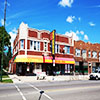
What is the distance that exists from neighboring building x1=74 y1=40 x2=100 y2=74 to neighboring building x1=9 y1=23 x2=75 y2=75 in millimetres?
2382

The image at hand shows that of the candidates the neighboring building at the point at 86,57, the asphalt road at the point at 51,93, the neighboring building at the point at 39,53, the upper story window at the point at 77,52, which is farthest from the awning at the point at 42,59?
the asphalt road at the point at 51,93

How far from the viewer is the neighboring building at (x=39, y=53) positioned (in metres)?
25.9

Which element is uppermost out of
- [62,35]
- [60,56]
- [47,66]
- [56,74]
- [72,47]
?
[62,35]

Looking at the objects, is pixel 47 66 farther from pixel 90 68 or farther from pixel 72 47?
pixel 90 68

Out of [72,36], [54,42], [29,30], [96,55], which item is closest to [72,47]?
[72,36]

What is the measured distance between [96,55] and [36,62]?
18867mm

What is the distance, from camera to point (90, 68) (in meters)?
34.5

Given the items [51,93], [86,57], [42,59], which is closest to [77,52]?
[86,57]

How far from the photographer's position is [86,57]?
33.8 m

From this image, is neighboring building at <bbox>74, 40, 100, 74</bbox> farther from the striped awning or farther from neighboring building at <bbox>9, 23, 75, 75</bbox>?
the striped awning

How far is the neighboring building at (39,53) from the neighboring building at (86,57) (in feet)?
7.81

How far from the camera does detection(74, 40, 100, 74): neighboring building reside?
32.4 meters

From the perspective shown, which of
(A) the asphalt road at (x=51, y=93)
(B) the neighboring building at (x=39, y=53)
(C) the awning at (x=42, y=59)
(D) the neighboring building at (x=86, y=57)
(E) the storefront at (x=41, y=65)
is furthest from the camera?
(D) the neighboring building at (x=86, y=57)

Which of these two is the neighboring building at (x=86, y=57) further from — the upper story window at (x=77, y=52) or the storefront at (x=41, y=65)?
the storefront at (x=41, y=65)
